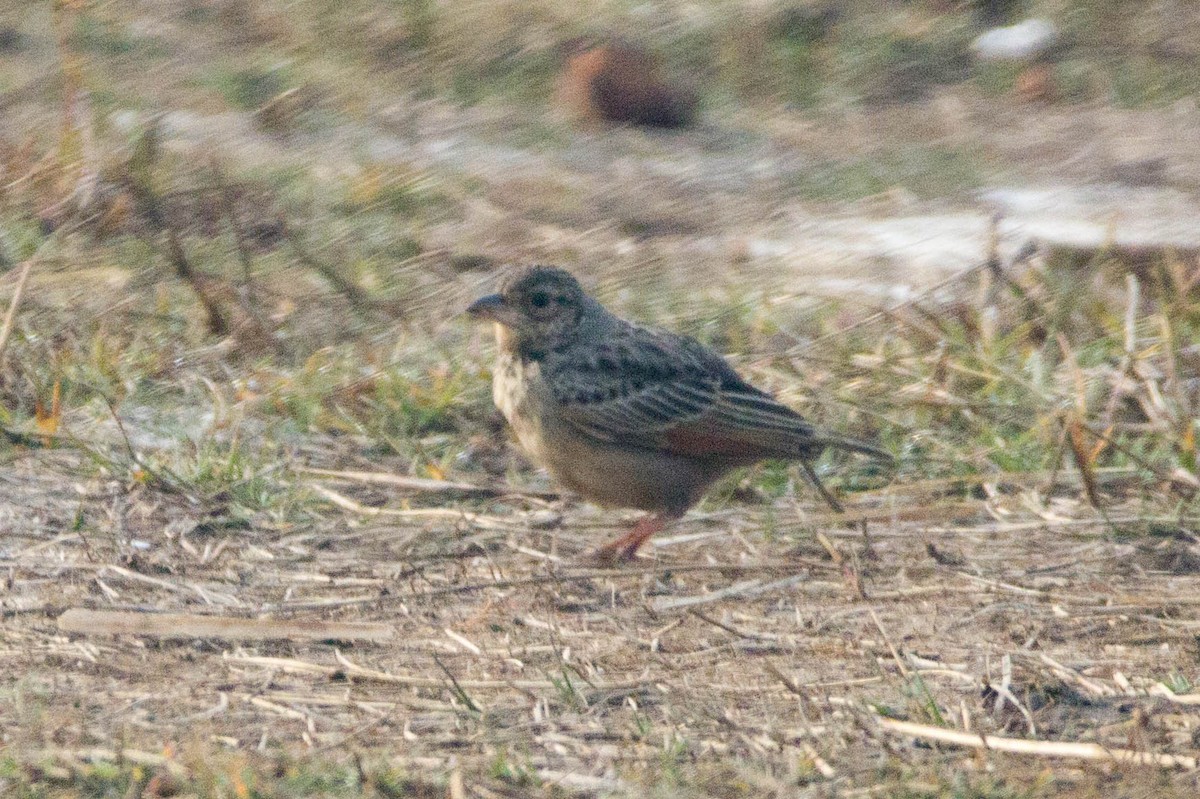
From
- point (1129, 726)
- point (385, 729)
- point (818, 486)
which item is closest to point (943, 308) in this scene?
point (818, 486)

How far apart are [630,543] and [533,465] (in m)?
0.94

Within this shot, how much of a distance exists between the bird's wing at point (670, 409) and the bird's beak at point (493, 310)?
0.24 meters

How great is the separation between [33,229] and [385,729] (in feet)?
14.8

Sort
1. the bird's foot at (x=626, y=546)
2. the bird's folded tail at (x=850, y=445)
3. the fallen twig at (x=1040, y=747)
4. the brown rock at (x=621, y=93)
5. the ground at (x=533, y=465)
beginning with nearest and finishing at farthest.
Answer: the fallen twig at (x=1040, y=747) → the ground at (x=533, y=465) → the bird's foot at (x=626, y=546) → the bird's folded tail at (x=850, y=445) → the brown rock at (x=621, y=93)

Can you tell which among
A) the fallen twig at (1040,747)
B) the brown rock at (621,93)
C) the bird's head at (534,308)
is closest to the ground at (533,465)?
the fallen twig at (1040,747)

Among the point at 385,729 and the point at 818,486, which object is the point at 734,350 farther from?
the point at 385,729

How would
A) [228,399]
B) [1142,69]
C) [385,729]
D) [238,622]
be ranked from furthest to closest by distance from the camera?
[1142,69] < [228,399] < [238,622] < [385,729]

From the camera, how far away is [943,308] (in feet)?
22.4

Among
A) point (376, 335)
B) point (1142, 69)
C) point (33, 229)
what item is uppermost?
point (33, 229)

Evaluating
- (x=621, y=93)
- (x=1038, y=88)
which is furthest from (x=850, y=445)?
(x=1038, y=88)

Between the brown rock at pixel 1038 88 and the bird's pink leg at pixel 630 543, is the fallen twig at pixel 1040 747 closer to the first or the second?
the bird's pink leg at pixel 630 543

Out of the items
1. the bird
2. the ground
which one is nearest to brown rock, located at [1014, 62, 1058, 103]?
the ground

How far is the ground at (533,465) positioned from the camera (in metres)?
3.67

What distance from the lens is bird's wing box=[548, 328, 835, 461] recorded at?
5301 millimetres
